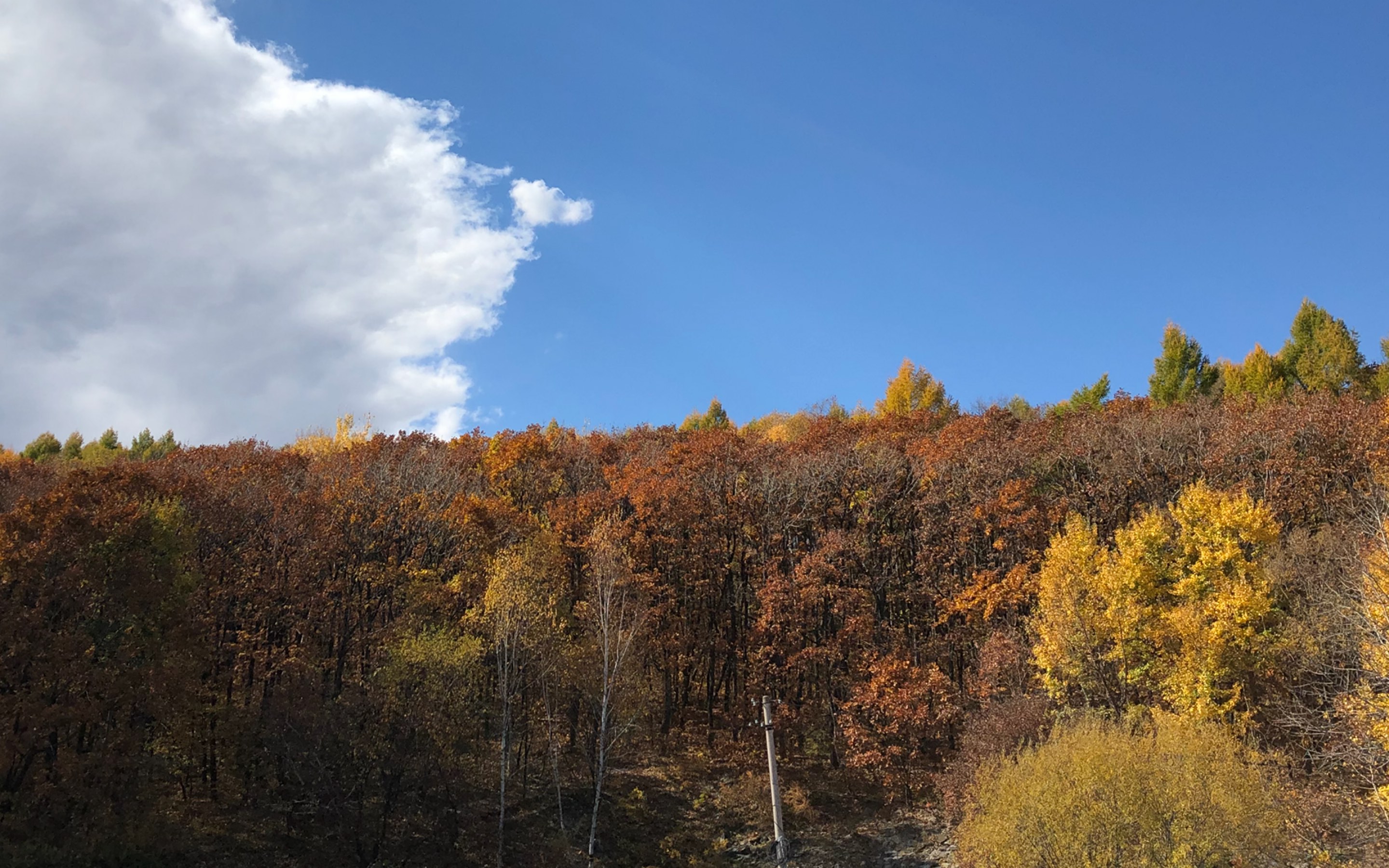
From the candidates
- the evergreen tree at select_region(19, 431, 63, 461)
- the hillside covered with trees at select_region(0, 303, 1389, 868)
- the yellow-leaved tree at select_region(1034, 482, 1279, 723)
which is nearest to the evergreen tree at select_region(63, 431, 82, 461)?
the evergreen tree at select_region(19, 431, 63, 461)

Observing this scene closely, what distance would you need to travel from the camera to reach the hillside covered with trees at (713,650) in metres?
25.1

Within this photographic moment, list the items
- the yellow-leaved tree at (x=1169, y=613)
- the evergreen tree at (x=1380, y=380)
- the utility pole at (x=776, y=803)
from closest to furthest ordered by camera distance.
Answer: the yellow-leaved tree at (x=1169, y=613) < the utility pole at (x=776, y=803) < the evergreen tree at (x=1380, y=380)

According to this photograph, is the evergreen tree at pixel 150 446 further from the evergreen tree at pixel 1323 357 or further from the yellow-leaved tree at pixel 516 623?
the evergreen tree at pixel 1323 357

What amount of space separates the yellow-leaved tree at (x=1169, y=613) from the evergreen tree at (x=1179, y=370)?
4369 centimetres

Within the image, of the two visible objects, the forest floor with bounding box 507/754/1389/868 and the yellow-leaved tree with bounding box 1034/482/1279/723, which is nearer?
the yellow-leaved tree with bounding box 1034/482/1279/723

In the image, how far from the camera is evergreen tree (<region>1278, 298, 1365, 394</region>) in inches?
2562

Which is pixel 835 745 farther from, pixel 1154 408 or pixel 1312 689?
pixel 1154 408

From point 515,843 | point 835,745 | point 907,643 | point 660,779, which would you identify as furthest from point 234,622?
point 907,643

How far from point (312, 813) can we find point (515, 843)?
791 centimetres

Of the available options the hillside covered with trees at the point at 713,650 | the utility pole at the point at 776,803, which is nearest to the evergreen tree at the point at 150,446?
the hillside covered with trees at the point at 713,650

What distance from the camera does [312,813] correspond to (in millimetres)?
32406

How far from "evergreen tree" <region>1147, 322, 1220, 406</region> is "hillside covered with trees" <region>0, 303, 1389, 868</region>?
21.2 m

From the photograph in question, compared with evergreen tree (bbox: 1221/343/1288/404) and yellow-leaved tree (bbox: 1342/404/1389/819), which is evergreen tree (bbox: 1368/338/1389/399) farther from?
yellow-leaved tree (bbox: 1342/404/1389/819)

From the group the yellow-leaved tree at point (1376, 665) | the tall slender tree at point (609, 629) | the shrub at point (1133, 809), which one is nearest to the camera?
the yellow-leaved tree at point (1376, 665)
